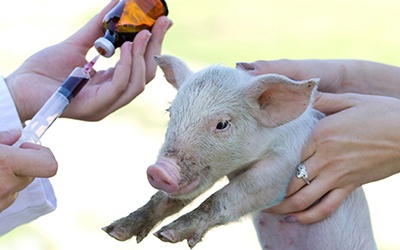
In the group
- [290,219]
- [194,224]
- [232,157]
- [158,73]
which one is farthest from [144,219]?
[158,73]

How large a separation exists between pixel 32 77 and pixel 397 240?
9.38 ft

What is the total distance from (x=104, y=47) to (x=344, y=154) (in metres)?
0.75

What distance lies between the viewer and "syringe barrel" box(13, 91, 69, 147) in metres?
2.12

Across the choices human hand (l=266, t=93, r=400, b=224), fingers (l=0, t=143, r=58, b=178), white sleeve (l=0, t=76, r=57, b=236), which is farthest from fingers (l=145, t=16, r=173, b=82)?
fingers (l=0, t=143, r=58, b=178)

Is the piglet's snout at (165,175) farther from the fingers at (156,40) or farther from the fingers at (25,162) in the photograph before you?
the fingers at (156,40)

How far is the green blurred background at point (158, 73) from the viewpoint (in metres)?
4.86

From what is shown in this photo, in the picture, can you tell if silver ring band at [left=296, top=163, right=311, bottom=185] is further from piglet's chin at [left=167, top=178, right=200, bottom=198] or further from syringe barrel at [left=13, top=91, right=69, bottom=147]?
syringe barrel at [left=13, top=91, right=69, bottom=147]

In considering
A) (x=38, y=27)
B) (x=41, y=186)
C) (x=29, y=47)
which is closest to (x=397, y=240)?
(x=41, y=186)

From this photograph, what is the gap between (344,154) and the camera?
234cm

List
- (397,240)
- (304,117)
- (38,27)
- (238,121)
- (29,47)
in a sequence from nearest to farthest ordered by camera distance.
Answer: (238,121) < (304,117) < (397,240) < (29,47) < (38,27)

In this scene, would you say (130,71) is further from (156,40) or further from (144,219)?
(144,219)

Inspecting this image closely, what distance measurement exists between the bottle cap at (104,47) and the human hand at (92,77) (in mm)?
52

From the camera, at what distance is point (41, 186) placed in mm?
2432

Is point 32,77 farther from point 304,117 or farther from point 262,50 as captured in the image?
point 262,50
